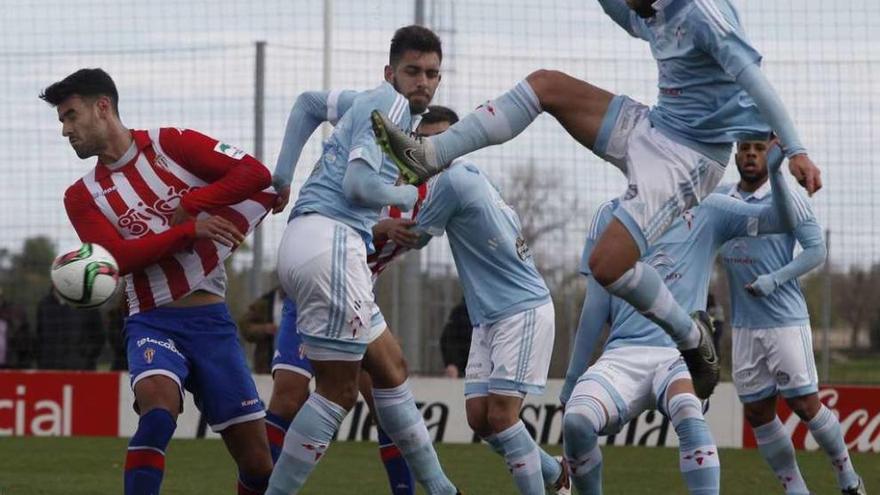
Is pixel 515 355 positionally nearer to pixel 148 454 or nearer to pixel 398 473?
pixel 398 473

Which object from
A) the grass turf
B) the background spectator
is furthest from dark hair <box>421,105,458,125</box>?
the background spectator

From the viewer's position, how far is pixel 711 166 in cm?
658

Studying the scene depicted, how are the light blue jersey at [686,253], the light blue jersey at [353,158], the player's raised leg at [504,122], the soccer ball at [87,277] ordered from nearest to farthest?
1. the player's raised leg at [504,122]
2. the soccer ball at [87,277]
3. the light blue jersey at [353,158]
4. the light blue jersey at [686,253]

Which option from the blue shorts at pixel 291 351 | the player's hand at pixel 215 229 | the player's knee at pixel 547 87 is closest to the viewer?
the player's knee at pixel 547 87

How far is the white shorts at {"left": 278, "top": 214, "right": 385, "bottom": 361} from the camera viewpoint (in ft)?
23.5

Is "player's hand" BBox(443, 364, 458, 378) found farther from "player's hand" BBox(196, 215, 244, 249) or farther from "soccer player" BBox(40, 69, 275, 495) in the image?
"player's hand" BBox(196, 215, 244, 249)

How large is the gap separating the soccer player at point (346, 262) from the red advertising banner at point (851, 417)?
312 inches

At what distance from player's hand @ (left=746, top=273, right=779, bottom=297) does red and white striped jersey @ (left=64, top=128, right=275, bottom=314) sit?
328 centimetres

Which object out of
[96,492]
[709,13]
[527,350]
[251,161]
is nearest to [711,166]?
[709,13]

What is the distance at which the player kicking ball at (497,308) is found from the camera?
25.4ft

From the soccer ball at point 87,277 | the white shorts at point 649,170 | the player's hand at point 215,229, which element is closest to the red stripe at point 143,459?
the soccer ball at point 87,277

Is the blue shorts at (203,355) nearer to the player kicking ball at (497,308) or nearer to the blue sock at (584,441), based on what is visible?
the player kicking ball at (497,308)

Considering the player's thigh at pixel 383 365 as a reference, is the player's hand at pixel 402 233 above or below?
above

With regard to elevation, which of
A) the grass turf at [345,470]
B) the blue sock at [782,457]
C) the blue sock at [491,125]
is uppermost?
the blue sock at [491,125]
